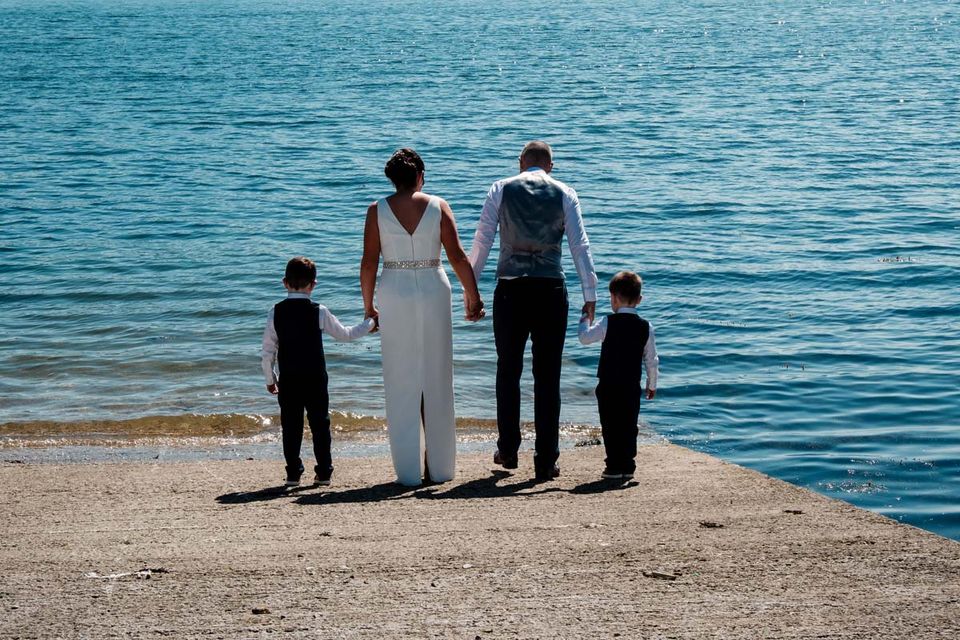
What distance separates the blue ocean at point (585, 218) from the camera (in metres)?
10.6

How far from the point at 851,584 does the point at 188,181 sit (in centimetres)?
2082

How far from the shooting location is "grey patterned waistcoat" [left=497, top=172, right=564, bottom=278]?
7.16 meters

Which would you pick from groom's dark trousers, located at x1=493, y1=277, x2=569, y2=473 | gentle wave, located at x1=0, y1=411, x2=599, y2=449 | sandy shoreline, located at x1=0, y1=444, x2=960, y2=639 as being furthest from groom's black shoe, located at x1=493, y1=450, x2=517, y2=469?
gentle wave, located at x1=0, y1=411, x2=599, y2=449

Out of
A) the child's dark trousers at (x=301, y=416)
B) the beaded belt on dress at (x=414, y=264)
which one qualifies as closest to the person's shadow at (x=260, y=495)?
the child's dark trousers at (x=301, y=416)

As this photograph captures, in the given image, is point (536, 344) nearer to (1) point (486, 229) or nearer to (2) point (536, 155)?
(1) point (486, 229)

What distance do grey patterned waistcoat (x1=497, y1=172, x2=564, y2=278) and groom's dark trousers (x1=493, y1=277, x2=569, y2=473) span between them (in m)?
0.07

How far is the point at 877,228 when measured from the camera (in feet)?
62.4

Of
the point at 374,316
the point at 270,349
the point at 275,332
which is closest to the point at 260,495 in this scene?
the point at 270,349

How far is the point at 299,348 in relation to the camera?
712 centimetres

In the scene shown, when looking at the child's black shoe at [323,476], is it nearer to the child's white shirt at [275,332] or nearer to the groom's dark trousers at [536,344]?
the child's white shirt at [275,332]

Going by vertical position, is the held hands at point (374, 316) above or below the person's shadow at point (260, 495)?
above

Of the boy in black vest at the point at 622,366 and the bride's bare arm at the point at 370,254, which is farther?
the boy in black vest at the point at 622,366

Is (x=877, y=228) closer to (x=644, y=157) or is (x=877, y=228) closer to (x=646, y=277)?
(x=646, y=277)

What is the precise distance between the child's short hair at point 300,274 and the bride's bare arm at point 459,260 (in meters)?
0.79
